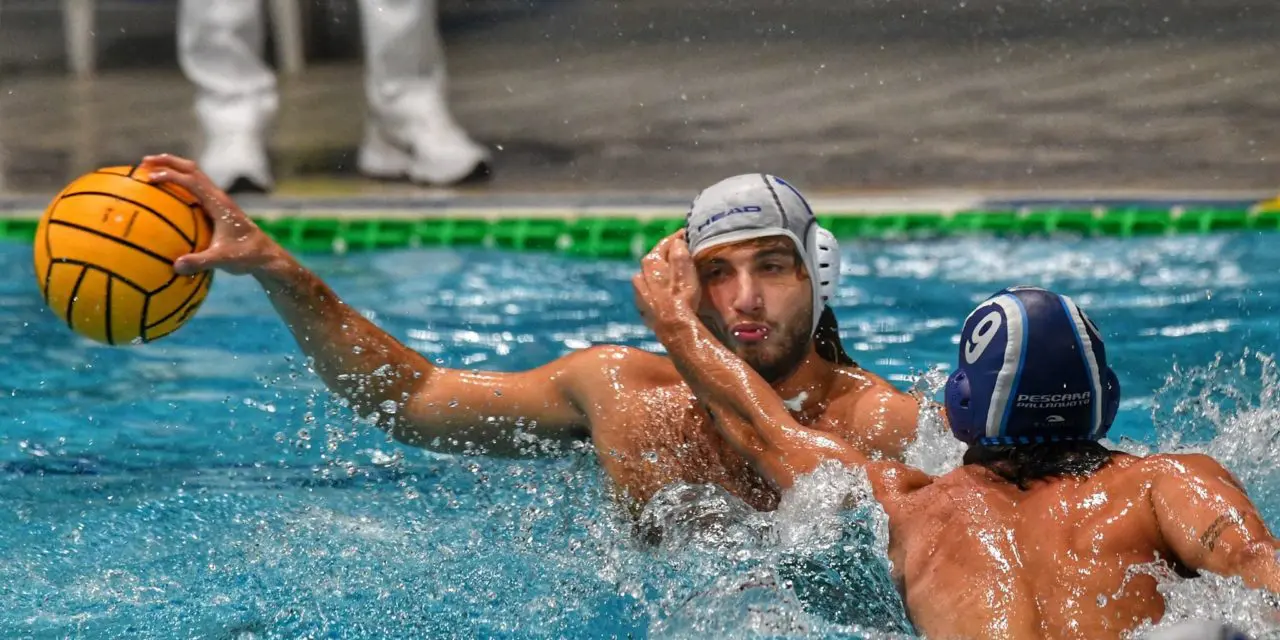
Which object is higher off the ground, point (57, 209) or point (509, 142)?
point (57, 209)

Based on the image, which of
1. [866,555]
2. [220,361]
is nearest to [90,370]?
[220,361]

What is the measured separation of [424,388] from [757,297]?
0.78 meters

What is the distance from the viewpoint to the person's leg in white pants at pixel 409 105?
677 cm

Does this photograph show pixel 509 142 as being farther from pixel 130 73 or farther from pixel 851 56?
pixel 130 73

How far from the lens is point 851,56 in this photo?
8.18 m

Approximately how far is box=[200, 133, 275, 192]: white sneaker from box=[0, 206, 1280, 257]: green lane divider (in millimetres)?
470

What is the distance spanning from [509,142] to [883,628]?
17.6ft

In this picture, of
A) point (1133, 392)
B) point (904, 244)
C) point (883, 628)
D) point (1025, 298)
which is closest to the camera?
point (1025, 298)

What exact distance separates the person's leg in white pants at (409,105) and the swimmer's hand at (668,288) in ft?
13.5

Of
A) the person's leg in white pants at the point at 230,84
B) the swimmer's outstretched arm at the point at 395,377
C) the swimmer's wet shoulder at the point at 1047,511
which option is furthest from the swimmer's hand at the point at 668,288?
the person's leg in white pants at the point at 230,84

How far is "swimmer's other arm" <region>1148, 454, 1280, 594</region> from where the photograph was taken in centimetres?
208

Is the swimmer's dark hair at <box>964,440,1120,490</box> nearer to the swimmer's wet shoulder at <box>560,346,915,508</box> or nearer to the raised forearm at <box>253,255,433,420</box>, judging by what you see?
the swimmer's wet shoulder at <box>560,346,915,508</box>

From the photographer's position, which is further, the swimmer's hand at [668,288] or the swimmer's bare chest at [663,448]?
the swimmer's bare chest at [663,448]

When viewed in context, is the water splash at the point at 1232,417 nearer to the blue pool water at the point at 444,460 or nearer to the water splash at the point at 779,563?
the blue pool water at the point at 444,460
